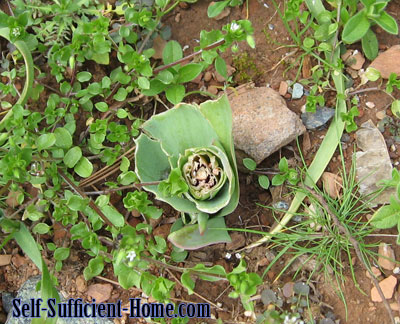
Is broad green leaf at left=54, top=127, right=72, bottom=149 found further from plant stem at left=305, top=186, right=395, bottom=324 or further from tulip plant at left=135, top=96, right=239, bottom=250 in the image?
plant stem at left=305, top=186, right=395, bottom=324

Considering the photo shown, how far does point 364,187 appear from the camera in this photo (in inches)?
89.4

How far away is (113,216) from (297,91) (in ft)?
3.47

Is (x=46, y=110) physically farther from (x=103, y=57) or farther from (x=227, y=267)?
(x=227, y=267)

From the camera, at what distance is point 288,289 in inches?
86.7

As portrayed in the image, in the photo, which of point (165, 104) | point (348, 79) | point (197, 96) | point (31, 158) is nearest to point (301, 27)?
point (348, 79)

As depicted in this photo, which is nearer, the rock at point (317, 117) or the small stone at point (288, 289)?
the small stone at point (288, 289)

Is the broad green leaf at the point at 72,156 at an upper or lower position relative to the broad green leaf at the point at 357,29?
lower

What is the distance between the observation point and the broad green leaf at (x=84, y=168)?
222 cm

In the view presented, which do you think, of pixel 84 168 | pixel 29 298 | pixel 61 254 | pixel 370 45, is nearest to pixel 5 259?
pixel 29 298

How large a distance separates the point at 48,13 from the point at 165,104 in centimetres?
74

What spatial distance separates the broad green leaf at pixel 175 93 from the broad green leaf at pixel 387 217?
3.30ft

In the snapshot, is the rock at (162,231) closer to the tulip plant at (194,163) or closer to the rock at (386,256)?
the tulip plant at (194,163)

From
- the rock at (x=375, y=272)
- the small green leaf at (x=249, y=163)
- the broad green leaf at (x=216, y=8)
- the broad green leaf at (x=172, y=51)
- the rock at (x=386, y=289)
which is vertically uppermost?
the broad green leaf at (x=216, y=8)

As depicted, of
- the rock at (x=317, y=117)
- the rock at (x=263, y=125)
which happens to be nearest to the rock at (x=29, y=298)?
the rock at (x=263, y=125)
